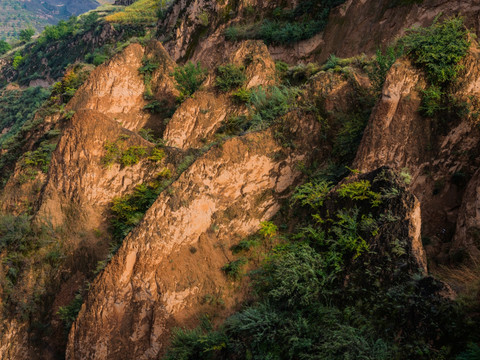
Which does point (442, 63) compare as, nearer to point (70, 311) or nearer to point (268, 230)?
point (268, 230)

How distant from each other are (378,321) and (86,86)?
19.2m

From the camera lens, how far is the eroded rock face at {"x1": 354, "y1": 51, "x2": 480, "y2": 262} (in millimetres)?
7934

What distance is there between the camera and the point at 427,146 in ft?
26.9

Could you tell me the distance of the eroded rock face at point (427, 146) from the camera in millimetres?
7934

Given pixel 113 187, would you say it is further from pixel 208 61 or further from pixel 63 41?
Result: pixel 63 41

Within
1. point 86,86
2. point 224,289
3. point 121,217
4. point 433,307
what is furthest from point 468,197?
point 86,86

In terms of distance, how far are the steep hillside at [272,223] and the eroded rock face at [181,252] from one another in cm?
4

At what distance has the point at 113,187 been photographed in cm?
1193

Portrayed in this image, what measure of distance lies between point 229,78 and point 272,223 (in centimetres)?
869

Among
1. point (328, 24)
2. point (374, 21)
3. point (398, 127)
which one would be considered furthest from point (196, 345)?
point (328, 24)

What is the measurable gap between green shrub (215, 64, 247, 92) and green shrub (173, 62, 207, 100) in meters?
1.48

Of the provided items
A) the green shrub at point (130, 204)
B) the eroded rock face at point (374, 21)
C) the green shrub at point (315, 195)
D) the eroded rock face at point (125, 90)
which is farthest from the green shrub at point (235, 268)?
the eroded rock face at point (374, 21)

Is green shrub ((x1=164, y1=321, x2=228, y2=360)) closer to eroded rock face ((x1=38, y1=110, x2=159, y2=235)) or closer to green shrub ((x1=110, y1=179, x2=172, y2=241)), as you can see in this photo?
green shrub ((x1=110, y1=179, x2=172, y2=241))

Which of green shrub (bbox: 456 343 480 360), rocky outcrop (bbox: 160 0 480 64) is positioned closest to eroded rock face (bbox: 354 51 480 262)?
rocky outcrop (bbox: 160 0 480 64)
